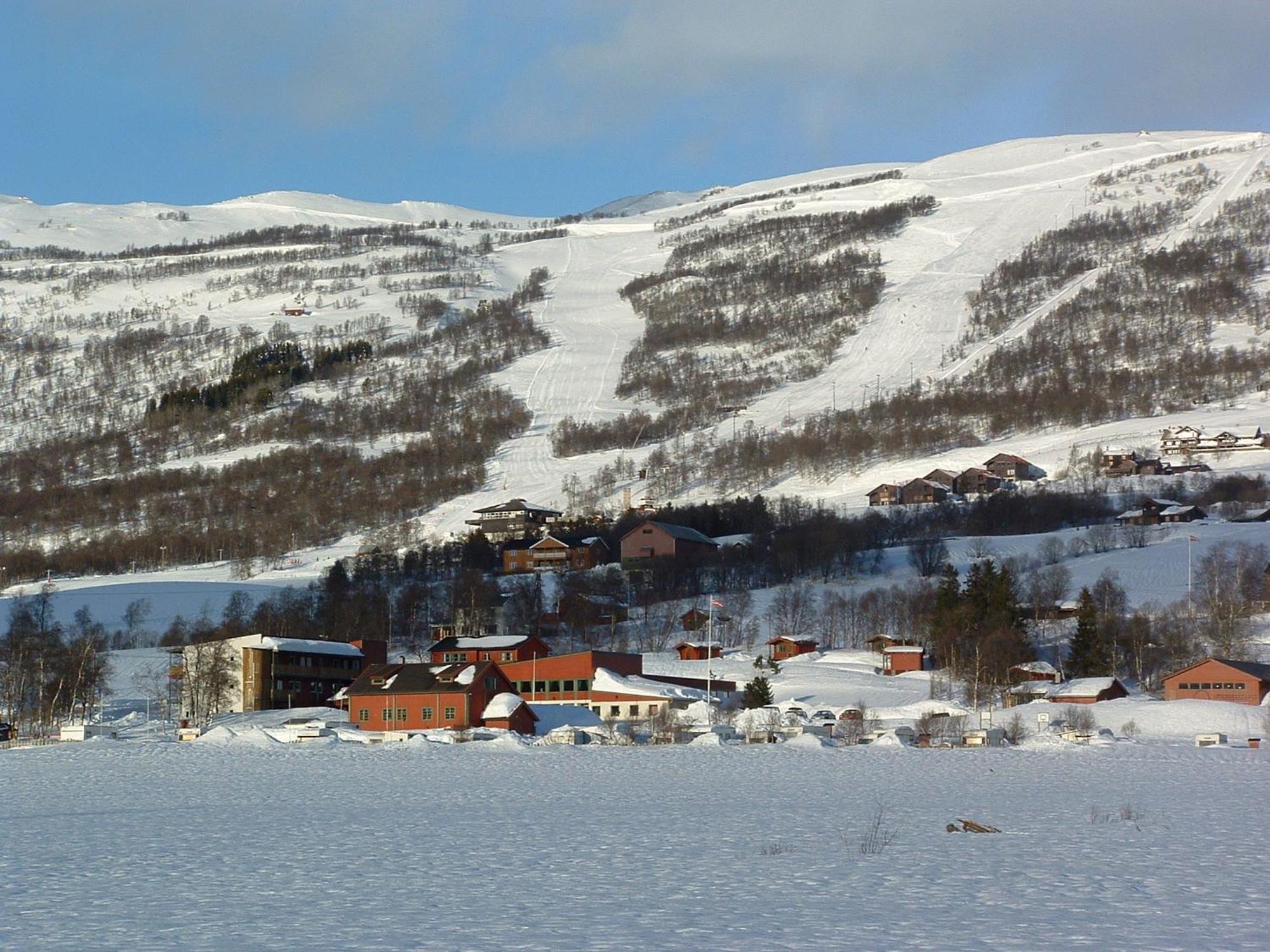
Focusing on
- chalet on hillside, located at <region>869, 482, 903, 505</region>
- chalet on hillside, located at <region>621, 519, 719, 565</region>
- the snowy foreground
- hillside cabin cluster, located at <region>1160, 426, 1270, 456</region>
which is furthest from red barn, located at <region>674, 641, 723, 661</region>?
hillside cabin cluster, located at <region>1160, 426, 1270, 456</region>

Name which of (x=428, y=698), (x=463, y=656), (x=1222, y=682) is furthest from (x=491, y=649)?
(x=1222, y=682)

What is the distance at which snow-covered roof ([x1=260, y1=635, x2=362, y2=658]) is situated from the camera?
2525 inches

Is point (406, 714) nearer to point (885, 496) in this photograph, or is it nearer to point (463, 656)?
point (463, 656)

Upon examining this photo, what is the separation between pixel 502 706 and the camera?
5106 cm

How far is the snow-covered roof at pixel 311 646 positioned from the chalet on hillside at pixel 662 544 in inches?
1340

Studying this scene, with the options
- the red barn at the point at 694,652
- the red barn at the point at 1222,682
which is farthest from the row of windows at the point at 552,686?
the red barn at the point at 1222,682

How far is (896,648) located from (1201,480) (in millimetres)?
56372

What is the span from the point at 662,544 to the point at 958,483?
33.0 m

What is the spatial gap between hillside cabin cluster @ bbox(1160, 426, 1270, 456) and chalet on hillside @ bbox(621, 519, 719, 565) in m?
49.9

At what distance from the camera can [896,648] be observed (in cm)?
6675

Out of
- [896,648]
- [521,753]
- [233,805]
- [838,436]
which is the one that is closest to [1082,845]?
[233,805]

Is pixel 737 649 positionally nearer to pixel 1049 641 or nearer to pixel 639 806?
pixel 1049 641

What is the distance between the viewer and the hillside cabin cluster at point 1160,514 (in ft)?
323

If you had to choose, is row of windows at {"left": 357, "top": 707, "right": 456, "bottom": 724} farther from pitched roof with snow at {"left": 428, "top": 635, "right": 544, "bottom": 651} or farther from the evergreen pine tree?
pitched roof with snow at {"left": 428, "top": 635, "right": 544, "bottom": 651}
